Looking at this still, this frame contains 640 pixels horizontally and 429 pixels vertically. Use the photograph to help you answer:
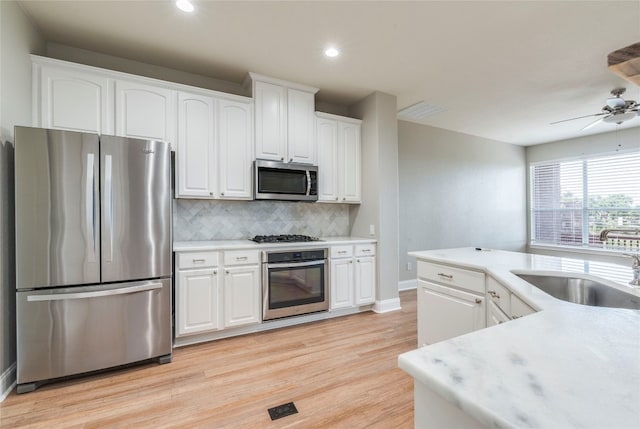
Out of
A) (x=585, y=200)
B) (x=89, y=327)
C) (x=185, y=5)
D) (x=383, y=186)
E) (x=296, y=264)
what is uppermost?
(x=185, y=5)

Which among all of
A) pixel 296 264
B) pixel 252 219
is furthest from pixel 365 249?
pixel 252 219

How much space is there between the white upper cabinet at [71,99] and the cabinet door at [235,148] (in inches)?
38.4

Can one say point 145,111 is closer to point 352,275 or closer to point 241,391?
point 241,391

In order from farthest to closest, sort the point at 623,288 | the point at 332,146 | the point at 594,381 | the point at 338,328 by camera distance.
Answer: the point at 332,146 < the point at 338,328 < the point at 623,288 < the point at 594,381

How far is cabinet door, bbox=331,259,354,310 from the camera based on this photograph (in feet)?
10.9

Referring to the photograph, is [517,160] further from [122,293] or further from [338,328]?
[122,293]

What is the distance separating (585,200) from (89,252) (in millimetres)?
7981

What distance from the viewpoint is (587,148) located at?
18.5ft

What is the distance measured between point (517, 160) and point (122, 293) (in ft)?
25.1

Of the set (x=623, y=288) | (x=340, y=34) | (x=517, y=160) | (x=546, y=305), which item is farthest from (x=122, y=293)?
(x=517, y=160)

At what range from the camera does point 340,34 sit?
2457 mm

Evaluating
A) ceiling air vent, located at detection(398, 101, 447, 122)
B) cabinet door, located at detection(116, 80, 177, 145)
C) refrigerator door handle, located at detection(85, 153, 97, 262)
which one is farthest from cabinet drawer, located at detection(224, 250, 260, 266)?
ceiling air vent, located at detection(398, 101, 447, 122)

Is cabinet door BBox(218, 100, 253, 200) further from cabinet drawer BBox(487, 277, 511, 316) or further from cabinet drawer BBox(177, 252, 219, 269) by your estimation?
cabinet drawer BBox(487, 277, 511, 316)

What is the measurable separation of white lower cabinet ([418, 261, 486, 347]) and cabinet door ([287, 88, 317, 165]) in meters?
1.90
